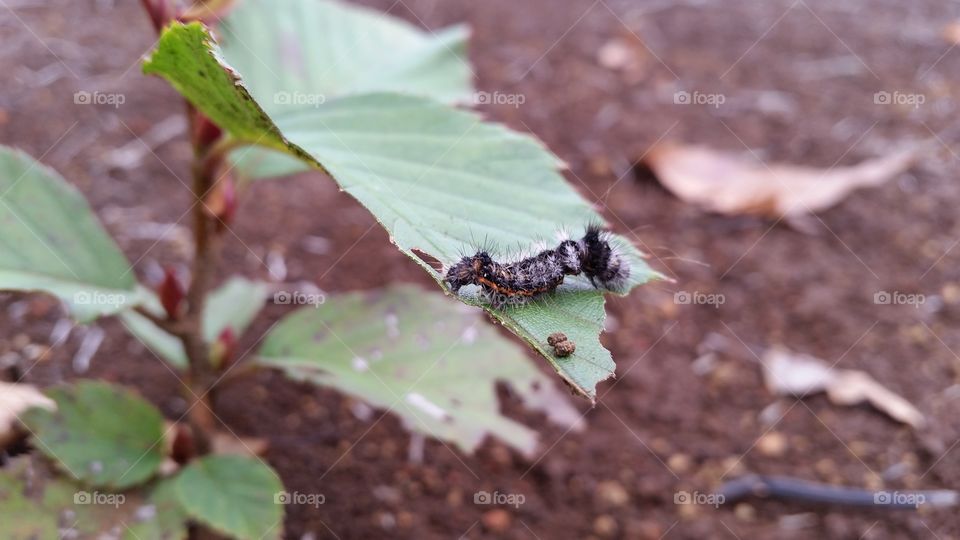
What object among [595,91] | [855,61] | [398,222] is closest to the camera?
[398,222]

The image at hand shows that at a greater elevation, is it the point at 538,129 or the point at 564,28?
the point at 564,28

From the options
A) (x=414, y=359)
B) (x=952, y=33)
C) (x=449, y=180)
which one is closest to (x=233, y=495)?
(x=414, y=359)

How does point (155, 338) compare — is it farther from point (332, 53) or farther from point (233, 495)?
point (332, 53)

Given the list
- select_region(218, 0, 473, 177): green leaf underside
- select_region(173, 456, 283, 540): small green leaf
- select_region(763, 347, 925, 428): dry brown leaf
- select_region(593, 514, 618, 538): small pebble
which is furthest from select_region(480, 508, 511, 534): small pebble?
select_region(218, 0, 473, 177): green leaf underside

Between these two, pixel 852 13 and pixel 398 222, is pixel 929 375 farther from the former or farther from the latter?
pixel 852 13

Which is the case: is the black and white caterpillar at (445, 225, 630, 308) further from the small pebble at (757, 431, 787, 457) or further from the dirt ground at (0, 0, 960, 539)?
the small pebble at (757, 431, 787, 457)

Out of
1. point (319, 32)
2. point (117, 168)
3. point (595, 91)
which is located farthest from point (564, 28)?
point (117, 168)

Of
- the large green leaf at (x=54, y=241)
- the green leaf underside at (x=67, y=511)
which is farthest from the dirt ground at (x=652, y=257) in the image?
the large green leaf at (x=54, y=241)

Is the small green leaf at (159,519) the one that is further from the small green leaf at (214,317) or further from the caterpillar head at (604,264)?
the caterpillar head at (604,264)
